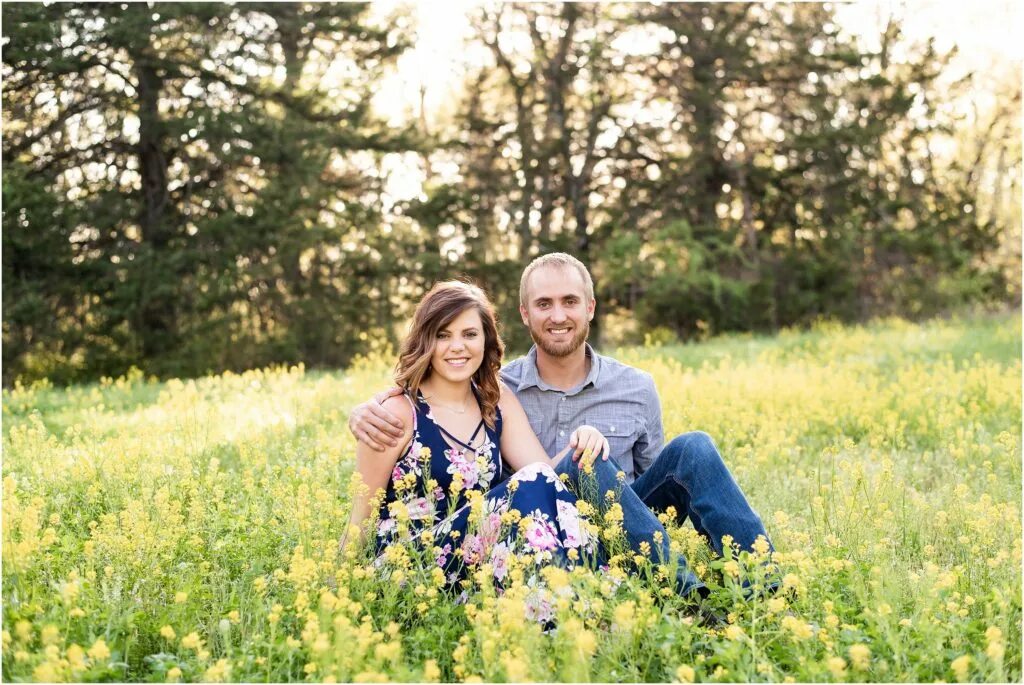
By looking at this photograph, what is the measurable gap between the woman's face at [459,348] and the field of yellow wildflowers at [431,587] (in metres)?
0.81

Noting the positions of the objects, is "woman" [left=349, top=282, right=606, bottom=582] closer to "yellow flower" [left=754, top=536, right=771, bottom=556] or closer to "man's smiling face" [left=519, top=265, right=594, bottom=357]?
"man's smiling face" [left=519, top=265, right=594, bottom=357]

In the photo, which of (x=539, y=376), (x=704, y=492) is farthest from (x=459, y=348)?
(x=704, y=492)

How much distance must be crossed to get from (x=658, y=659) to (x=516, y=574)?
0.56m

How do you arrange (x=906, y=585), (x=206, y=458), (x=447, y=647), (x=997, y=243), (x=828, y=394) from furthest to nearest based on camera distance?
(x=997, y=243) < (x=828, y=394) < (x=206, y=458) < (x=906, y=585) < (x=447, y=647)

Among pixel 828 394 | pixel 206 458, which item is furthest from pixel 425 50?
pixel 206 458

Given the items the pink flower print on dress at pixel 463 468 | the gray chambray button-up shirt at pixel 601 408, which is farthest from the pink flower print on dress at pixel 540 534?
the gray chambray button-up shirt at pixel 601 408

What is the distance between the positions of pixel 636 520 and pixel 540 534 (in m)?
0.42

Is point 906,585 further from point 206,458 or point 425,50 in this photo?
point 425,50

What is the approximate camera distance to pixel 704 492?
417cm

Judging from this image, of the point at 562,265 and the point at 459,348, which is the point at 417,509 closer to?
Result: the point at 459,348

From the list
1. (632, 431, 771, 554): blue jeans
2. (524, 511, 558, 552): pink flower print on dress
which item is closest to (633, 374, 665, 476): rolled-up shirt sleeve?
(632, 431, 771, 554): blue jeans

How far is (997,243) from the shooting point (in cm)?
2130

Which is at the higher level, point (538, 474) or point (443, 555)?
point (538, 474)

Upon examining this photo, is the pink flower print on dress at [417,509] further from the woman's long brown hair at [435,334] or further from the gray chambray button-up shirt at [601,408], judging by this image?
the gray chambray button-up shirt at [601,408]
